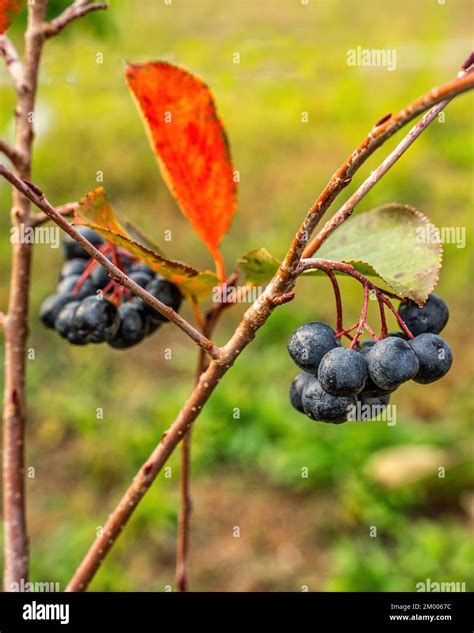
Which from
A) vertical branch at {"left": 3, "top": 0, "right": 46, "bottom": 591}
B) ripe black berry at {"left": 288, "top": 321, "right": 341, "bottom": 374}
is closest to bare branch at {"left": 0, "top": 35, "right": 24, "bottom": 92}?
vertical branch at {"left": 3, "top": 0, "right": 46, "bottom": 591}

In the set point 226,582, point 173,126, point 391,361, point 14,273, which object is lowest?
point 226,582

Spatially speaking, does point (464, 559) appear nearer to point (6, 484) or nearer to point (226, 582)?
point (226, 582)

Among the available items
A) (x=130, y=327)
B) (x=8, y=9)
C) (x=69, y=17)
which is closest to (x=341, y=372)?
(x=130, y=327)

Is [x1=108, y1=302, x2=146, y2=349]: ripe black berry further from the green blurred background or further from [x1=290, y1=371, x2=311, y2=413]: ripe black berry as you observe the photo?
the green blurred background

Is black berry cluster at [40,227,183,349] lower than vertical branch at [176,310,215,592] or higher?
higher

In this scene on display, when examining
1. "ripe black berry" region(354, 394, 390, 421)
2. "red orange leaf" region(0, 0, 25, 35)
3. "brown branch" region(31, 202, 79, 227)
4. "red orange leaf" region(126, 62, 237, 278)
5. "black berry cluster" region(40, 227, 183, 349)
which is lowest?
"ripe black berry" region(354, 394, 390, 421)

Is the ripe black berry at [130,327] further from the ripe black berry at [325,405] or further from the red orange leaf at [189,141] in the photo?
the ripe black berry at [325,405]

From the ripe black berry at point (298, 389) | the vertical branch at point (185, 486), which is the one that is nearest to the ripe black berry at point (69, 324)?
the vertical branch at point (185, 486)

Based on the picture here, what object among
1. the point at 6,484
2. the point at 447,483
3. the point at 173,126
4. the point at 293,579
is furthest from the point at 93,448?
the point at 173,126
